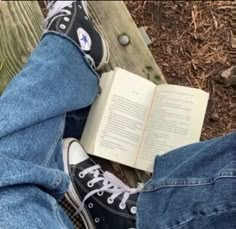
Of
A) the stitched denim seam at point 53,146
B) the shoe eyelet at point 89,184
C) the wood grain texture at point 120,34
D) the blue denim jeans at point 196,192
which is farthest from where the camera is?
the wood grain texture at point 120,34

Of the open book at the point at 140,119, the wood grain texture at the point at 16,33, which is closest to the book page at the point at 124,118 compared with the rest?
the open book at the point at 140,119

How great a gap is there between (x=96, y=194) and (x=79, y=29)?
398 millimetres

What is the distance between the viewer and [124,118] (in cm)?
127

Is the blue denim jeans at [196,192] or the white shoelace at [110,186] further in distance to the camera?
the white shoelace at [110,186]

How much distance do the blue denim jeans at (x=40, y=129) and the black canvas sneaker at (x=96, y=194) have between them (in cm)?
5

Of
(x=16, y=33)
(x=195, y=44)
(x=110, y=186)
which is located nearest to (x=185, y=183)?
(x=110, y=186)

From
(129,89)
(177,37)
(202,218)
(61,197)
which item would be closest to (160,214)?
(202,218)

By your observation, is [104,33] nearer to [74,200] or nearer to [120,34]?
[120,34]

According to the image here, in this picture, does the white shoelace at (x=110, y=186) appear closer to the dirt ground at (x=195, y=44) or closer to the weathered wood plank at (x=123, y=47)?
the weathered wood plank at (x=123, y=47)

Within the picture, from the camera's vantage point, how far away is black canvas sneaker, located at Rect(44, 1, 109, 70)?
→ 128 cm

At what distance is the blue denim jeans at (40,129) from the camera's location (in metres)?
0.99

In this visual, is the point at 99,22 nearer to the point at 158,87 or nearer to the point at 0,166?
the point at 158,87

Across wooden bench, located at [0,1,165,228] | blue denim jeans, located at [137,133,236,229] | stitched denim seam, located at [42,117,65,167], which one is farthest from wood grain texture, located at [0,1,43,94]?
blue denim jeans, located at [137,133,236,229]

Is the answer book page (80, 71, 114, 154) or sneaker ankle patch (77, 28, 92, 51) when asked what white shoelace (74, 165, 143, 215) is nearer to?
book page (80, 71, 114, 154)
